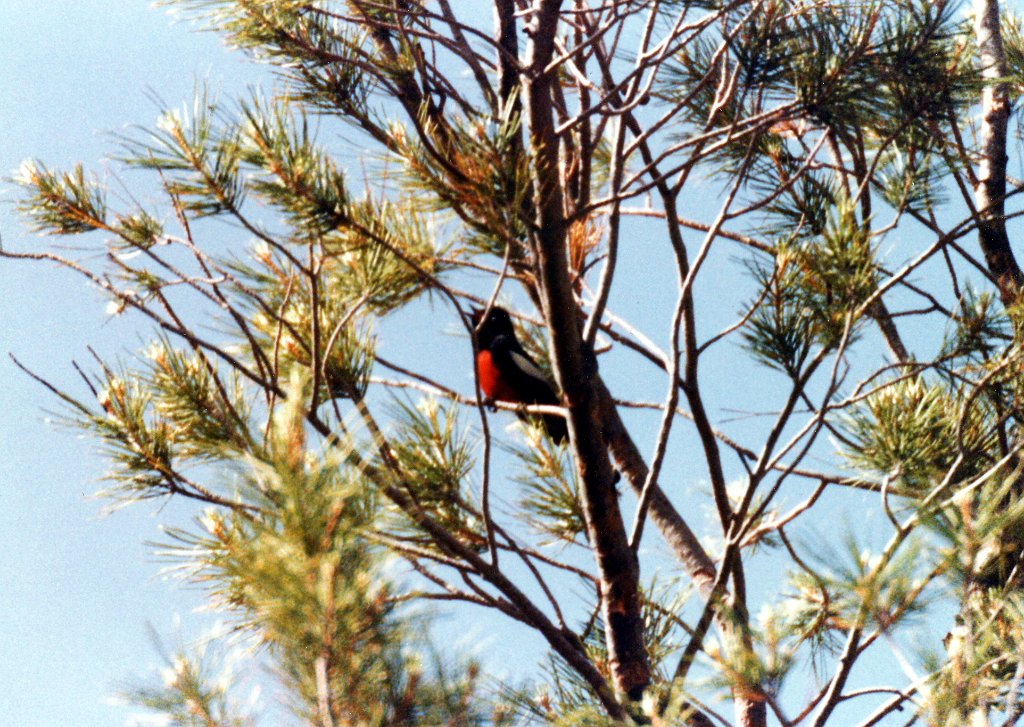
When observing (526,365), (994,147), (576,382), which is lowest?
(576,382)

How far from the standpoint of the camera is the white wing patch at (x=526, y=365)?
2.49 m

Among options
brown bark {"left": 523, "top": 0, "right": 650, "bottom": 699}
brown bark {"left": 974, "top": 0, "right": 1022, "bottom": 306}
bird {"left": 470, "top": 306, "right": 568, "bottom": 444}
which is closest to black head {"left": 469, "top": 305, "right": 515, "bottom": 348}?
bird {"left": 470, "top": 306, "right": 568, "bottom": 444}

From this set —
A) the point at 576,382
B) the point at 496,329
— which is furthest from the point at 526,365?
the point at 576,382

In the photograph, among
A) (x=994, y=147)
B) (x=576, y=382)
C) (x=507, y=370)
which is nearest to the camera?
(x=576, y=382)

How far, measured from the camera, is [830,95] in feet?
4.44

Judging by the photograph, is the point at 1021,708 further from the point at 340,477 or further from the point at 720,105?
the point at 720,105

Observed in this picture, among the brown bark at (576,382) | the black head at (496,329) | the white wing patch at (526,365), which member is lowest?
the brown bark at (576,382)

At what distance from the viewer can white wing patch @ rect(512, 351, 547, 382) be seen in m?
2.49

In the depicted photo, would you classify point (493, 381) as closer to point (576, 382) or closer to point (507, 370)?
point (507, 370)

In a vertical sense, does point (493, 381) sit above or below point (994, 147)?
below

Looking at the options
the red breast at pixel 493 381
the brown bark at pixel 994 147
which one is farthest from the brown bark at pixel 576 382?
the red breast at pixel 493 381

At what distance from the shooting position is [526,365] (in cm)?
259

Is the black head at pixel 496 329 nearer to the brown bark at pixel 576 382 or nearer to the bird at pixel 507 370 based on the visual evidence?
the bird at pixel 507 370

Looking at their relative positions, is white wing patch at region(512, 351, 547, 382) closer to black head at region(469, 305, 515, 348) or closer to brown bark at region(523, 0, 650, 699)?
black head at region(469, 305, 515, 348)
